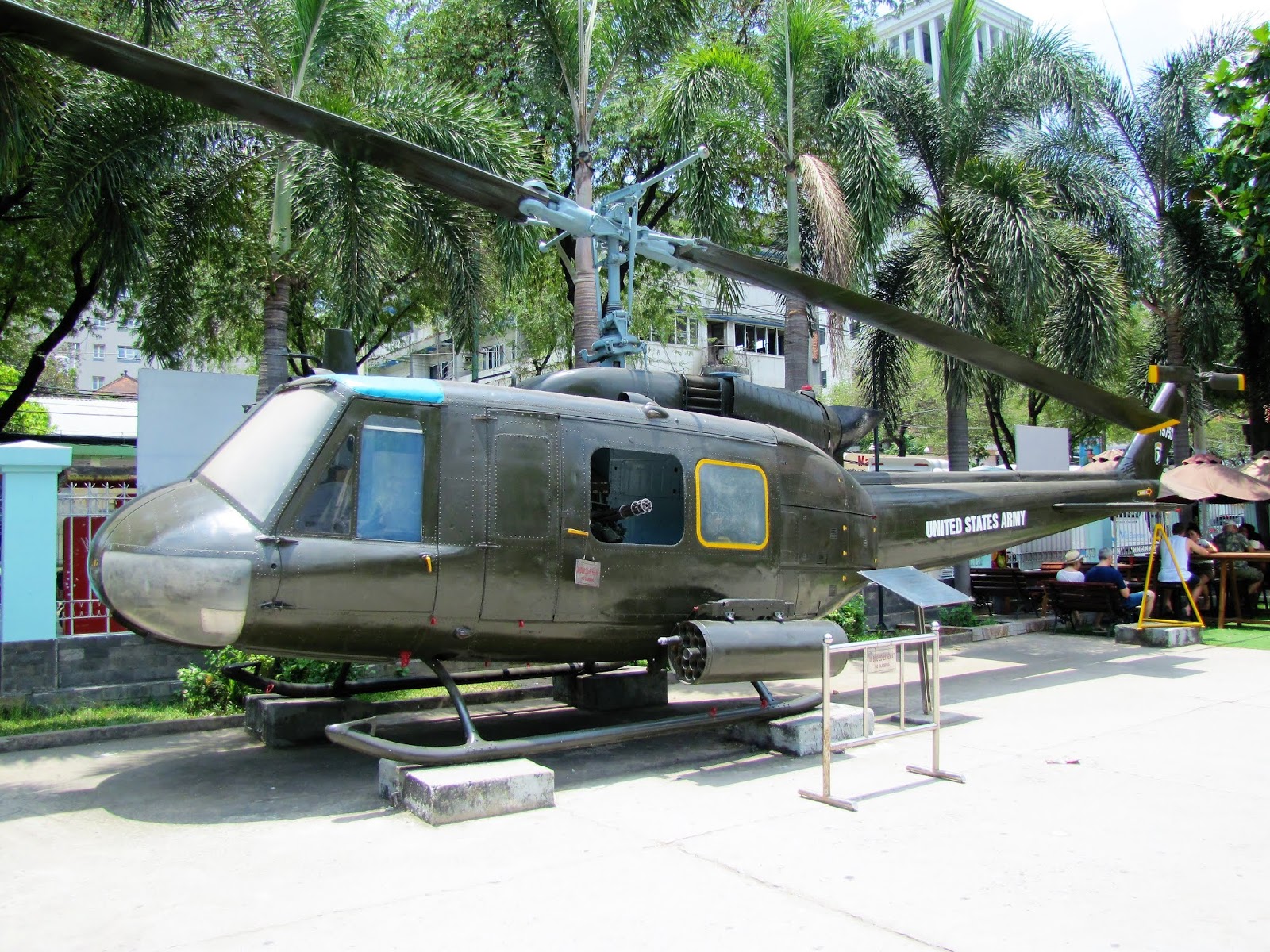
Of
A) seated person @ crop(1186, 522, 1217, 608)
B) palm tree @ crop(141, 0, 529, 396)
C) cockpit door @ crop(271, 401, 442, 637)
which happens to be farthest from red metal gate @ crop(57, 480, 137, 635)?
seated person @ crop(1186, 522, 1217, 608)

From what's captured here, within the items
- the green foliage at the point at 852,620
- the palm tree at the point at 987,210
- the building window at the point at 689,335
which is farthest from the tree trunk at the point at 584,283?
the building window at the point at 689,335

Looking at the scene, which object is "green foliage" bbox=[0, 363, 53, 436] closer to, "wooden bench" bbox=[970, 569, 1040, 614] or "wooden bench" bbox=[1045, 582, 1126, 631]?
"wooden bench" bbox=[970, 569, 1040, 614]

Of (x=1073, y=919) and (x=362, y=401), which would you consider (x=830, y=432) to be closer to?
(x=362, y=401)

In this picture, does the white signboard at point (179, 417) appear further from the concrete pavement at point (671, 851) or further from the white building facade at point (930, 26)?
the white building facade at point (930, 26)

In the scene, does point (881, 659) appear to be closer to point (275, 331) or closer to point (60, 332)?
point (275, 331)

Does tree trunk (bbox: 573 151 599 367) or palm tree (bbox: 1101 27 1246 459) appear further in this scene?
palm tree (bbox: 1101 27 1246 459)

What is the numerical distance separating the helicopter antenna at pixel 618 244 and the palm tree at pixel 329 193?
Result: 326 cm

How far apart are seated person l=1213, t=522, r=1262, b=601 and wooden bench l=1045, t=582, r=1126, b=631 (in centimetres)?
236

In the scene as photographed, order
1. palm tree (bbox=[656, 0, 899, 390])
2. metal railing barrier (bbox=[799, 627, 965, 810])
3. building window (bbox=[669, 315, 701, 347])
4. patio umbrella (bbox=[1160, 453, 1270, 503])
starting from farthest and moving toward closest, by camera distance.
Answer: building window (bbox=[669, 315, 701, 347]) → patio umbrella (bbox=[1160, 453, 1270, 503]) → palm tree (bbox=[656, 0, 899, 390]) → metal railing barrier (bbox=[799, 627, 965, 810])

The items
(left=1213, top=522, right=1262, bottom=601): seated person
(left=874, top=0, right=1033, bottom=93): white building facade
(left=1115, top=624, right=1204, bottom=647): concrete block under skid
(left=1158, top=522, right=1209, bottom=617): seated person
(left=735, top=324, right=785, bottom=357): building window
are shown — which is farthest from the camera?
(left=874, top=0, right=1033, bottom=93): white building facade

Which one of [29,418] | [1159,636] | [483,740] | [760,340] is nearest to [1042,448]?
[1159,636]

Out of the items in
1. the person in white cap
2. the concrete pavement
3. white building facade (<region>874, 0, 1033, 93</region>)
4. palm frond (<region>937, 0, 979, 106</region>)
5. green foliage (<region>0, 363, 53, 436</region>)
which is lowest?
the concrete pavement

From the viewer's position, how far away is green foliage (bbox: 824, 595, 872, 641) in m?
12.8

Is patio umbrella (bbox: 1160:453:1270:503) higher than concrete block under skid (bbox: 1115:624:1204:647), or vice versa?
patio umbrella (bbox: 1160:453:1270:503)
